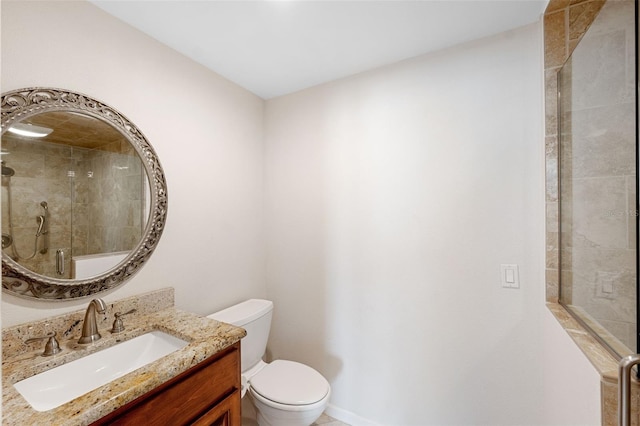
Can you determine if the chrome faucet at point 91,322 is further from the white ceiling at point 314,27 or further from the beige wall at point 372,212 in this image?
the white ceiling at point 314,27

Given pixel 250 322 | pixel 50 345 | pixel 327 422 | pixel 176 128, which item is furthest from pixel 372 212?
pixel 50 345

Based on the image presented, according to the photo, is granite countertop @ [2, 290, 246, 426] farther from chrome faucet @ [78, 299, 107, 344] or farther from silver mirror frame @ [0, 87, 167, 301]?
silver mirror frame @ [0, 87, 167, 301]

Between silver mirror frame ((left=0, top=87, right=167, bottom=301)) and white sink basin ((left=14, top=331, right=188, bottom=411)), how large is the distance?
28cm

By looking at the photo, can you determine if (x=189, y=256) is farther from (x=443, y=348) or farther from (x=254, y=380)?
(x=443, y=348)

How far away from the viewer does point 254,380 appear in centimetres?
172

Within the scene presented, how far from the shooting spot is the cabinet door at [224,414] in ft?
3.71


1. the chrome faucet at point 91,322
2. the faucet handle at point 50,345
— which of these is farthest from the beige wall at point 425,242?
the faucet handle at point 50,345

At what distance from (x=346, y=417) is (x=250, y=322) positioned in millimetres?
898

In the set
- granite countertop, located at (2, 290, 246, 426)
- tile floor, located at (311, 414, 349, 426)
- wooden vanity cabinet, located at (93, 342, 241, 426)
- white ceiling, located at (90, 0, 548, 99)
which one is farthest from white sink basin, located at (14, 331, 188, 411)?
white ceiling, located at (90, 0, 548, 99)

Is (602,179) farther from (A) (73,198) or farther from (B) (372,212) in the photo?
(A) (73,198)

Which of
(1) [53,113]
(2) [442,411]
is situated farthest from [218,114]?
(2) [442,411]

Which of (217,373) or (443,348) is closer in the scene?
(217,373)

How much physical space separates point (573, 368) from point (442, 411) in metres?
0.79

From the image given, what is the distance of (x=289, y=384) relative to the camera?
5.54 ft
